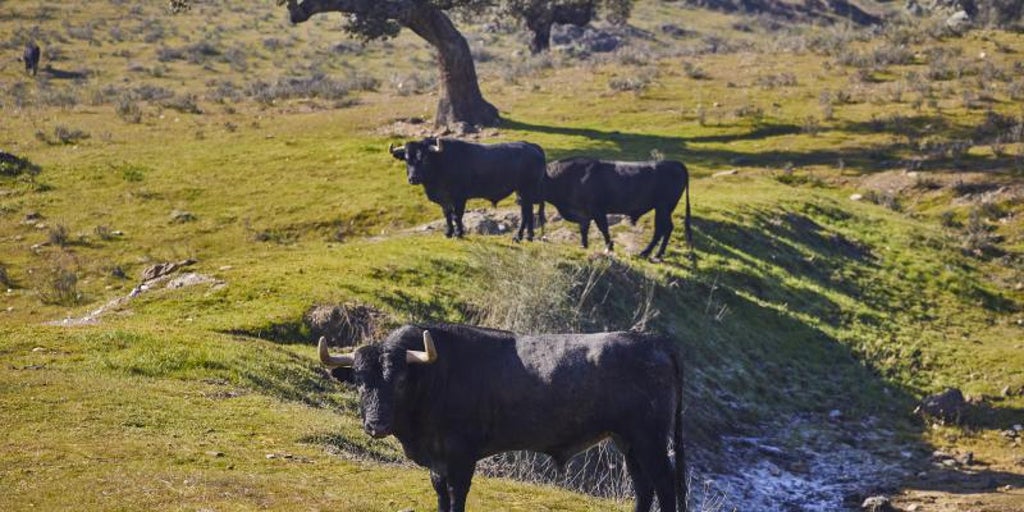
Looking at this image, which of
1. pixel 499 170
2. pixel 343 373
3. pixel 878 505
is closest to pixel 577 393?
pixel 343 373

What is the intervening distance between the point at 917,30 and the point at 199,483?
5537 cm

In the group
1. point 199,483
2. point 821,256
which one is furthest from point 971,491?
point 199,483

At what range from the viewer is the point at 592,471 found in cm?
1939

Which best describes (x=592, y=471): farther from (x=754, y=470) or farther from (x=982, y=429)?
(x=982, y=429)

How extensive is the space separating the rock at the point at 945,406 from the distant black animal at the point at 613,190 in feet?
22.1

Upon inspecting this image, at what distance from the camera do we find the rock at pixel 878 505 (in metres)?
20.0

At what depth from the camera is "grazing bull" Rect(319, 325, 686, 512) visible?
40.6ft

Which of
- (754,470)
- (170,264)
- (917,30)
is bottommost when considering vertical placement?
(754,470)

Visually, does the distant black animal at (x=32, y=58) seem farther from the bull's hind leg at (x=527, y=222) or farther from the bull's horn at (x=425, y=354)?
the bull's horn at (x=425, y=354)

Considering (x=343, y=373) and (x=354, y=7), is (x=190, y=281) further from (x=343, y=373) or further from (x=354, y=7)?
(x=354, y=7)

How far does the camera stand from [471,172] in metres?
27.5

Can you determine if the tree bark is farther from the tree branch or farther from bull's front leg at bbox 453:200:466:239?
bull's front leg at bbox 453:200:466:239

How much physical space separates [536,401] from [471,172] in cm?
1527

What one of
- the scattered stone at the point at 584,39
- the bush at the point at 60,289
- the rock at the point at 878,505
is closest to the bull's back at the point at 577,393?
the rock at the point at 878,505
